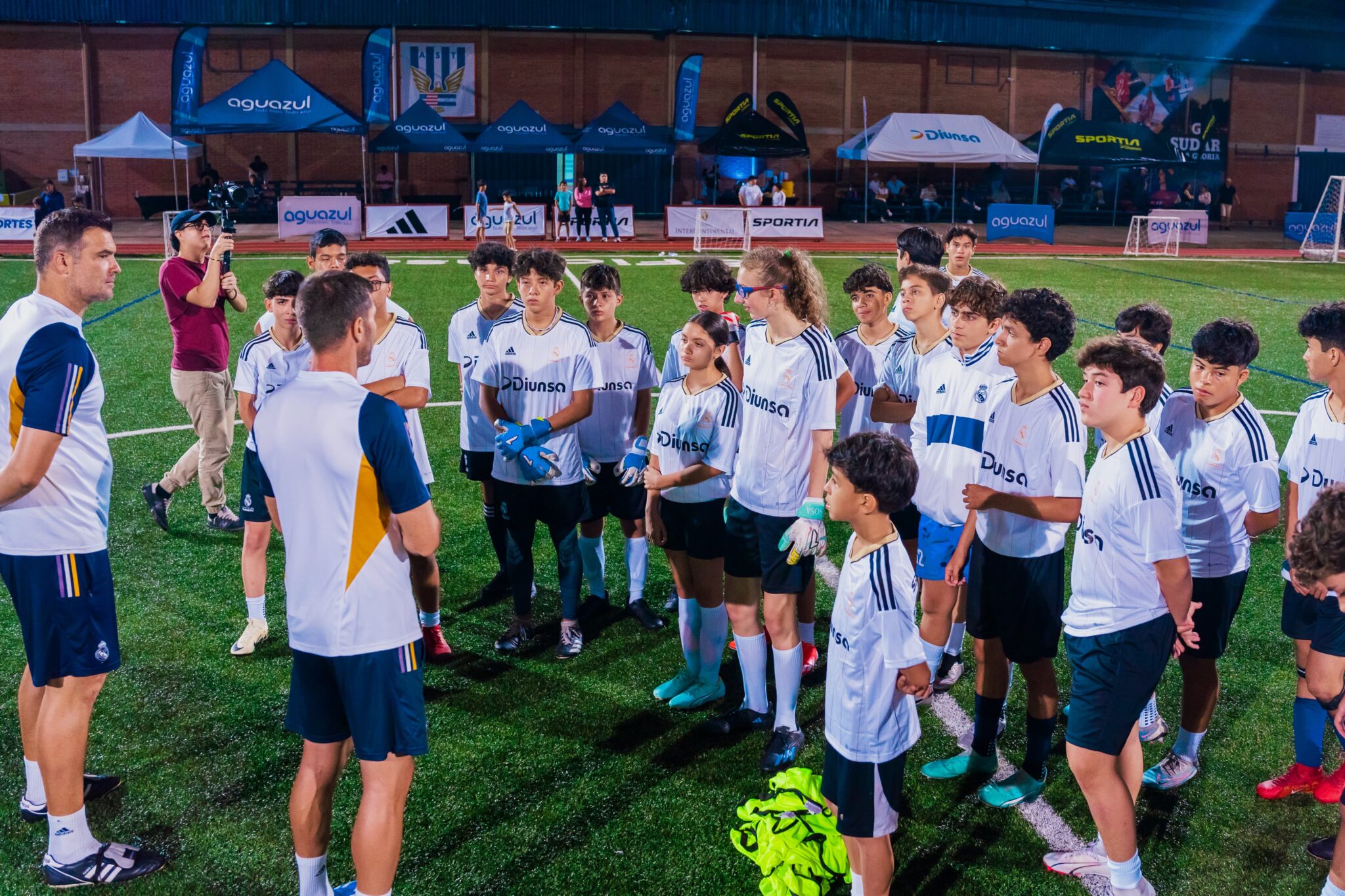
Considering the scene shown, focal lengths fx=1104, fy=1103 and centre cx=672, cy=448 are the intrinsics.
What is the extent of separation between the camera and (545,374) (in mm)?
6496

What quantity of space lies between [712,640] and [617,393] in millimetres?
1920

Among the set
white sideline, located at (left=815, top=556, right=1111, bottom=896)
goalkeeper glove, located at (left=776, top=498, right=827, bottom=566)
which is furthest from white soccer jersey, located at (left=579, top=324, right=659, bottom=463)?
white sideline, located at (left=815, top=556, right=1111, bottom=896)

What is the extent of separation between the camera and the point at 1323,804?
516cm

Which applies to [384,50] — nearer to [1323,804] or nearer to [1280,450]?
[1280,450]

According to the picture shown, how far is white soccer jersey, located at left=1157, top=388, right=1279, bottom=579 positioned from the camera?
501 cm

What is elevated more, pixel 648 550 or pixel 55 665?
pixel 55 665

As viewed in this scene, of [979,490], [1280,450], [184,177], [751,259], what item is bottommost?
[1280,450]

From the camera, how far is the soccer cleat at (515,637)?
22.0 ft

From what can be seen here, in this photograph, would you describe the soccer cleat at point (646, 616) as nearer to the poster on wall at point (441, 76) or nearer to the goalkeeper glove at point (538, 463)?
the goalkeeper glove at point (538, 463)

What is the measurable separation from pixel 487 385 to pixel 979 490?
124 inches

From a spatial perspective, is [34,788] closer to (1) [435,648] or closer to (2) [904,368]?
(1) [435,648]

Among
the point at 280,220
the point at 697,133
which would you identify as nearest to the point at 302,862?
the point at 280,220

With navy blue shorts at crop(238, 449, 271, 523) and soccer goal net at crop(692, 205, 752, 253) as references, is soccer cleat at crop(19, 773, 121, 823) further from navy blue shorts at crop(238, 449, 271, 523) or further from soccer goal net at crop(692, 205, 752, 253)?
soccer goal net at crop(692, 205, 752, 253)

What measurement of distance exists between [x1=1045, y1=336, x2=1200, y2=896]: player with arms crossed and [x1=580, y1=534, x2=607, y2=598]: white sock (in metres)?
3.60
